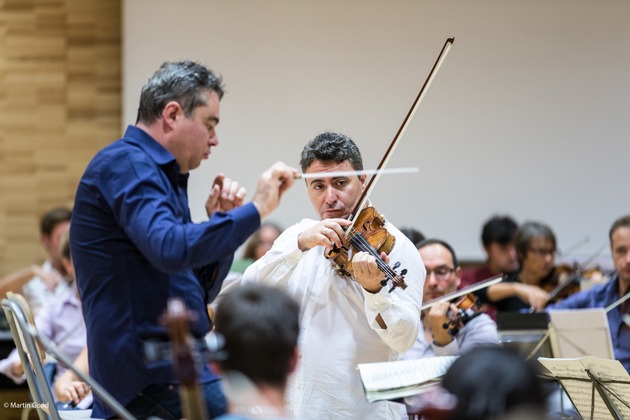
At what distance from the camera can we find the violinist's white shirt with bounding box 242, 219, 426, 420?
3188 mm

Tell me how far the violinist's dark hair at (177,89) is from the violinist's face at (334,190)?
714 mm

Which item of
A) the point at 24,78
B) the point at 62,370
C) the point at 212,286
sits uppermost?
the point at 24,78

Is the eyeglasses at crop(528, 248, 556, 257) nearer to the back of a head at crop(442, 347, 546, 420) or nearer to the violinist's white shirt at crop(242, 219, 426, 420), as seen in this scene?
the violinist's white shirt at crop(242, 219, 426, 420)

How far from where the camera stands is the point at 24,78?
7.10 metres

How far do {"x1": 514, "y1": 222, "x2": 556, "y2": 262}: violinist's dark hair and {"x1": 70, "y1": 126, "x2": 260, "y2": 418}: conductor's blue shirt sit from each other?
361cm

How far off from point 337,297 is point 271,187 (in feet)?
3.02

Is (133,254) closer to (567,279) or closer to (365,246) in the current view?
(365,246)

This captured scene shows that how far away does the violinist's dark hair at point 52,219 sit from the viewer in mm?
6371

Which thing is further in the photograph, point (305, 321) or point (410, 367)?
point (305, 321)

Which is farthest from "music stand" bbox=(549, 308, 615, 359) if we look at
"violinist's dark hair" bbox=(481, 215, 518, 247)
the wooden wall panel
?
the wooden wall panel

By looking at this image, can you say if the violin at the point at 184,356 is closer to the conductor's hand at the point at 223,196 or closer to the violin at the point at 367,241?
the conductor's hand at the point at 223,196

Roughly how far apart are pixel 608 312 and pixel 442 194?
198 centimetres

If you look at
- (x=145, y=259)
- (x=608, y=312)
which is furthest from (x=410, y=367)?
(x=608, y=312)

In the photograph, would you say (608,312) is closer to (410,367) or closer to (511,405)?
(410,367)
